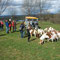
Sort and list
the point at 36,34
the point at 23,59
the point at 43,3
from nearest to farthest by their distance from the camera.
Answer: the point at 23,59 < the point at 36,34 < the point at 43,3

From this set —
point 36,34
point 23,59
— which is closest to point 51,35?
point 36,34

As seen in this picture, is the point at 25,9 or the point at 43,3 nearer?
the point at 43,3

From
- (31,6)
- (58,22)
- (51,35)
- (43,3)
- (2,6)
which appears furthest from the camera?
(58,22)

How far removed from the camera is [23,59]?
7.61 meters

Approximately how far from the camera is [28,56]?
26.7 feet

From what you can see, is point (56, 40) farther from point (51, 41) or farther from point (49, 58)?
point (49, 58)

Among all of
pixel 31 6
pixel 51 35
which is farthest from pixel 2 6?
pixel 31 6

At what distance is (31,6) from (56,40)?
24.4 m

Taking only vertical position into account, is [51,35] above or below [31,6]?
below

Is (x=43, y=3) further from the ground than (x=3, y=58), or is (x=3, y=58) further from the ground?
(x=43, y=3)

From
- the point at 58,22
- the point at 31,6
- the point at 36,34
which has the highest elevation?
the point at 31,6

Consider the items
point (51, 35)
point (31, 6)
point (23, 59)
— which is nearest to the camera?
point (23, 59)

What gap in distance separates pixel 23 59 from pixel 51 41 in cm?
532

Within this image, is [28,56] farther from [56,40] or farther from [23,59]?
[56,40]
